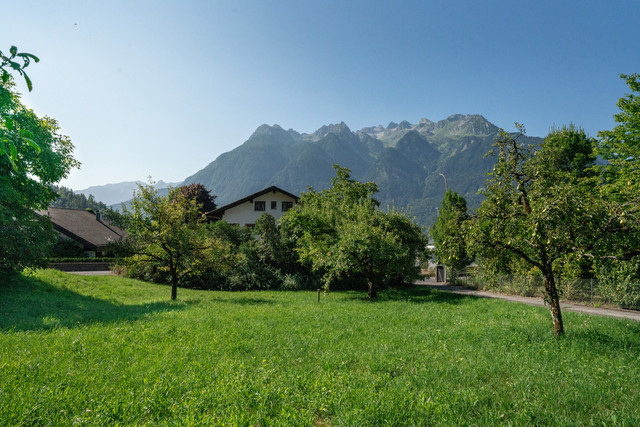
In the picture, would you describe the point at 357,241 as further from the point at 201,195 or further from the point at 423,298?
the point at 201,195

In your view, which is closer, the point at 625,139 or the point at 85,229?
the point at 625,139

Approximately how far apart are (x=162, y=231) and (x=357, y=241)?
41.3 feet

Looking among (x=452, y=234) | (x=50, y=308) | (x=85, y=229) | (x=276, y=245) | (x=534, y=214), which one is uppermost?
(x=85, y=229)

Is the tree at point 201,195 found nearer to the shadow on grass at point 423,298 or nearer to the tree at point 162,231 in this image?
the tree at point 162,231

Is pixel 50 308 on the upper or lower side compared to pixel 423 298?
upper

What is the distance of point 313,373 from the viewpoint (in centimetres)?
679

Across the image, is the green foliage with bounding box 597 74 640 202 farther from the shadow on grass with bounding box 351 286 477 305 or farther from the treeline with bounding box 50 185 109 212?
the treeline with bounding box 50 185 109 212

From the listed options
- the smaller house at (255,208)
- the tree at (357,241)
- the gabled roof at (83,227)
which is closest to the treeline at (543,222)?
the tree at (357,241)

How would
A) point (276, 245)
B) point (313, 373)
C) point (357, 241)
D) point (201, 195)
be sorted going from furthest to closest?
point (201, 195), point (276, 245), point (357, 241), point (313, 373)

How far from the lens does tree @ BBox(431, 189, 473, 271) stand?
11.3 metres

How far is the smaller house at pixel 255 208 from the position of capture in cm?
4891

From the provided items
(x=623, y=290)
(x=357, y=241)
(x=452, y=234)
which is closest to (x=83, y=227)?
(x=357, y=241)

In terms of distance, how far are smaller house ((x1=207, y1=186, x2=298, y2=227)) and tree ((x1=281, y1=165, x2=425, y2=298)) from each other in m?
16.8

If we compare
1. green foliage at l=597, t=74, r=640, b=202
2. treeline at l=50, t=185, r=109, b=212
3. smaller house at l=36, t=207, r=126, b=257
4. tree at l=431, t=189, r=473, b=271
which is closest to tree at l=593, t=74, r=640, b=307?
green foliage at l=597, t=74, r=640, b=202
